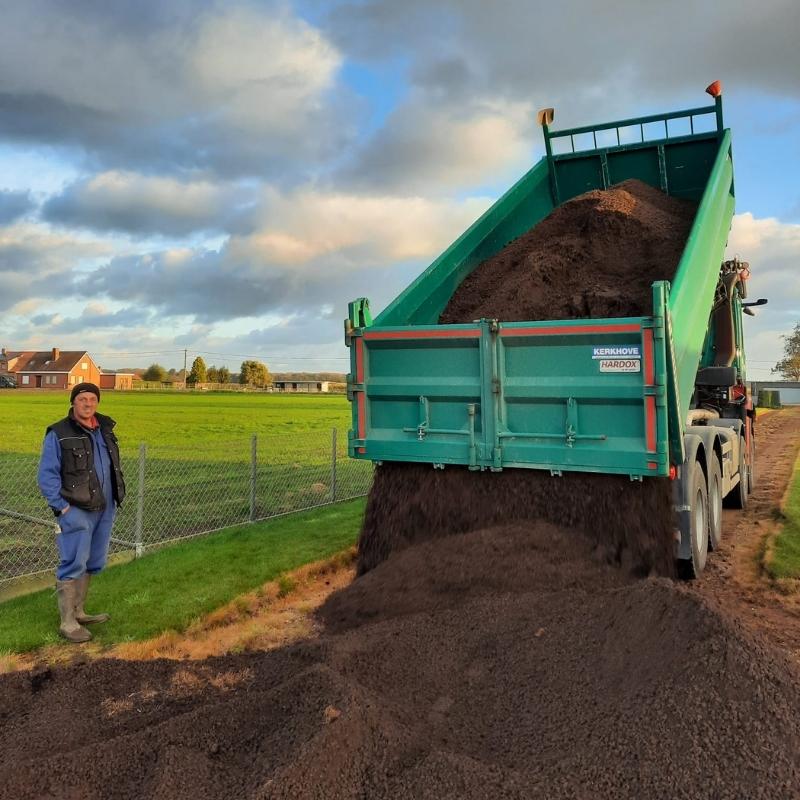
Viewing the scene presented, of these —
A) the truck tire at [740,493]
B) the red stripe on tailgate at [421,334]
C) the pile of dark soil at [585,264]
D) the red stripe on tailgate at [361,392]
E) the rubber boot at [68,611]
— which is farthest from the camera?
the truck tire at [740,493]

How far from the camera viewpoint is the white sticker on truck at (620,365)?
485 cm

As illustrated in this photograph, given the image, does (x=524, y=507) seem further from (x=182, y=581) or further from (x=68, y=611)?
(x=68, y=611)

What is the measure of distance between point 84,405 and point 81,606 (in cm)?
149

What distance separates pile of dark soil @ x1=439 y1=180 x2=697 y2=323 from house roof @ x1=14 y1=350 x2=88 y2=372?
83915mm

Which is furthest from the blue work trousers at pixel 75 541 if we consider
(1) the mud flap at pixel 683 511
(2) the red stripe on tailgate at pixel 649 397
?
(1) the mud flap at pixel 683 511

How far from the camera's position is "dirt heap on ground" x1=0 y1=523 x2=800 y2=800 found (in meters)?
2.75

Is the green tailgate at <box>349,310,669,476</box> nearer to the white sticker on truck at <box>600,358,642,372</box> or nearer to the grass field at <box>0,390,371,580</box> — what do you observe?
the white sticker on truck at <box>600,358,642,372</box>

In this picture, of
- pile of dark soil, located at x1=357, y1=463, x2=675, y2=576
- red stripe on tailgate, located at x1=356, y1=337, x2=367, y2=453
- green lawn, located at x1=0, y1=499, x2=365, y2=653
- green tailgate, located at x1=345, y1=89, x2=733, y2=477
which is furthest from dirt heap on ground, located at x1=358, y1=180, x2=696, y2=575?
green lawn, located at x1=0, y1=499, x2=365, y2=653

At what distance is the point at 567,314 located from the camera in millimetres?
5816

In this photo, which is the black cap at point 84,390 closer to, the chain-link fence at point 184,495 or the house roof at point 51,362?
the chain-link fence at point 184,495

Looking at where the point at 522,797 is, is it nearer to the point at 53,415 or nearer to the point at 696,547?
the point at 696,547

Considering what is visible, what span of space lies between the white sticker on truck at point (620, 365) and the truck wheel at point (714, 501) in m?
2.32

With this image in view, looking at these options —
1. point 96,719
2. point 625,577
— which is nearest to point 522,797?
point 96,719

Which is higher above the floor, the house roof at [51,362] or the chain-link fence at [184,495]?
the house roof at [51,362]
